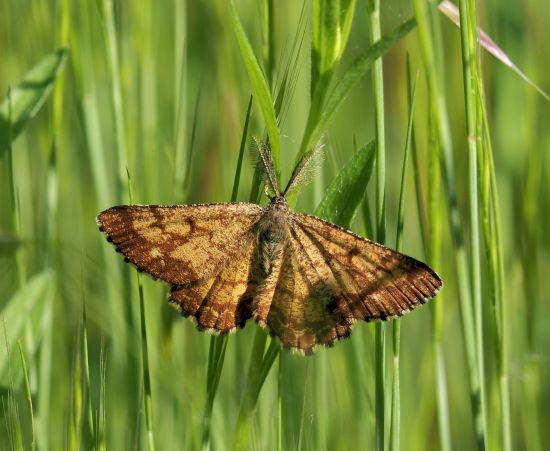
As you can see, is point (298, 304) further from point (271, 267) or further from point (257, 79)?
point (257, 79)

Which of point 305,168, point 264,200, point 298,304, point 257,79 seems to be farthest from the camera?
point 264,200

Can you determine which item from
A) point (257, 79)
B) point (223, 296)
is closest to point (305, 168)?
point (257, 79)

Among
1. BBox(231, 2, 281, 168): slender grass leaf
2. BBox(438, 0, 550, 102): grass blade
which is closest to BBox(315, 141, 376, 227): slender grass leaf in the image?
BBox(231, 2, 281, 168): slender grass leaf

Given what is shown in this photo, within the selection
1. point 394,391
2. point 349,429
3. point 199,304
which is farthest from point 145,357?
point 349,429

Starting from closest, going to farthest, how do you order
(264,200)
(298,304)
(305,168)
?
(305,168) < (298,304) < (264,200)

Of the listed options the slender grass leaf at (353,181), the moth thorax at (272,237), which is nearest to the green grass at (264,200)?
the slender grass leaf at (353,181)

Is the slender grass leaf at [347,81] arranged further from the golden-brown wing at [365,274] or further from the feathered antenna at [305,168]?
the golden-brown wing at [365,274]
